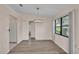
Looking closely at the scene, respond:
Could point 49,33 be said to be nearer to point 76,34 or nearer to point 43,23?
point 43,23

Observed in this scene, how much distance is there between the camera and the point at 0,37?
15.1 ft

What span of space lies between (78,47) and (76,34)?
51 centimetres

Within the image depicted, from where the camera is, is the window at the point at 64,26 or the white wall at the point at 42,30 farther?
the white wall at the point at 42,30

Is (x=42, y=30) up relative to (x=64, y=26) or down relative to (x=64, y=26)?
down

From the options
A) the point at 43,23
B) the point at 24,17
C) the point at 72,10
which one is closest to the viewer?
the point at 72,10

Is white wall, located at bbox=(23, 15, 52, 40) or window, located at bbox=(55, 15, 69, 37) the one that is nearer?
window, located at bbox=(55, 15, 69, 37)

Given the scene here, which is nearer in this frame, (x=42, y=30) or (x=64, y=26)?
(x=64, y=26)
